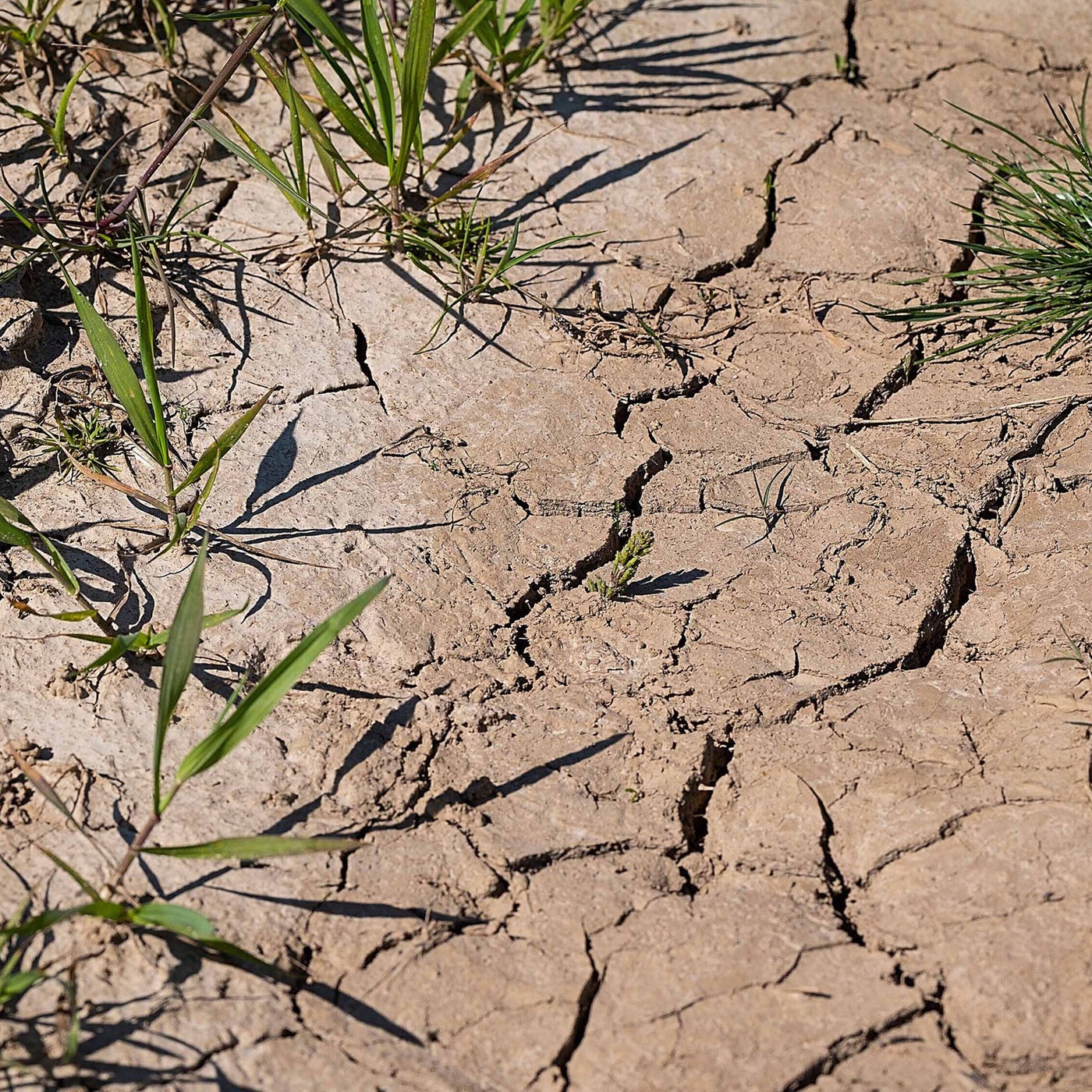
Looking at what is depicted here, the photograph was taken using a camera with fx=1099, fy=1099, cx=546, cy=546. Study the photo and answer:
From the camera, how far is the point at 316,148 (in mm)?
2496

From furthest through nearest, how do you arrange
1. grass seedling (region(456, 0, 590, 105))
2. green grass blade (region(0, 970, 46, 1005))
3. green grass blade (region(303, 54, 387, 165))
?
grass seedling (region(456, 0, 590, 105)) < green grass blade (region(303, 54, 387, 165)) < green grass blade (region(0, 970, 46, 1005))

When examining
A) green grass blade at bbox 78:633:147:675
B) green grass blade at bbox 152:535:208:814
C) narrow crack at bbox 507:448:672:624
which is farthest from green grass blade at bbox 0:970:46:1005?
narrow crack at bbox 507:448:672:624

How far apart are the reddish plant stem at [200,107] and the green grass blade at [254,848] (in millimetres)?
1435

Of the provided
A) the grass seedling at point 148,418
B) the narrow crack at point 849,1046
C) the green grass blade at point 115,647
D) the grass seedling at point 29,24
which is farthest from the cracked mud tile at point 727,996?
the grass seedling at point 29,24

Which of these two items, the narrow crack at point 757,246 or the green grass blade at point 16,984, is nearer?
the green grass blade at point 16,984

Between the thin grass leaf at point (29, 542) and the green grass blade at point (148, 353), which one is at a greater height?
the green grass blade at point (148, 353)

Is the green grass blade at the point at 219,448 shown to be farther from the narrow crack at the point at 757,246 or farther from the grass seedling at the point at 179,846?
the narrow crack at the point at 757,246

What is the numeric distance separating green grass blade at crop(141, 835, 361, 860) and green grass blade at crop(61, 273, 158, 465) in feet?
2.68

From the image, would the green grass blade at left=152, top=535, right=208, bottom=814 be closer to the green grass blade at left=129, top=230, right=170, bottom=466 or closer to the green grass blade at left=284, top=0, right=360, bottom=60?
the green grass blade at left=129, top=230, right=170, bottom=466

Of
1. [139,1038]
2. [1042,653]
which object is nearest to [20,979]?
[139,1038]

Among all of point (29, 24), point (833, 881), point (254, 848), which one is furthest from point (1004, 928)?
point (29, 24)

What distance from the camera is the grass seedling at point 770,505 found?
2.10m

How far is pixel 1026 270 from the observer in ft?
8.28

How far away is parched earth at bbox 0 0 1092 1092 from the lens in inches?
56.0
